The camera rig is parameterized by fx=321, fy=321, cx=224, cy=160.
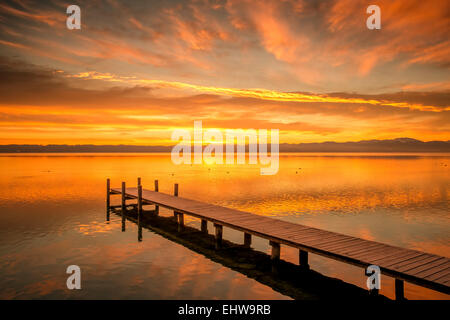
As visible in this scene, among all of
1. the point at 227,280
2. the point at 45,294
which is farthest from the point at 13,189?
the point at 227,280

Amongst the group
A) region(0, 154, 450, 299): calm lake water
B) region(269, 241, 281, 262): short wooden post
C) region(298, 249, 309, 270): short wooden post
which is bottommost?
region(0, 154, 450, 299): calm lake water

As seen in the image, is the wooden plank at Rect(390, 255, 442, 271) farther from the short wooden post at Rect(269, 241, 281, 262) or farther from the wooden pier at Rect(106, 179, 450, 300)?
the short wooden post at Rect(269, 241, 281, 262)

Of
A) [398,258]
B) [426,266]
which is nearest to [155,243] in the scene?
[398,258]

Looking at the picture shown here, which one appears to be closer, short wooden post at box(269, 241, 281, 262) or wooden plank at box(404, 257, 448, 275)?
wooden plank at box(404, 257, 448, 275)

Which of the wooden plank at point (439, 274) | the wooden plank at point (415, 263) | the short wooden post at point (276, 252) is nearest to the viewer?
the wooden plank at point (439, 274)

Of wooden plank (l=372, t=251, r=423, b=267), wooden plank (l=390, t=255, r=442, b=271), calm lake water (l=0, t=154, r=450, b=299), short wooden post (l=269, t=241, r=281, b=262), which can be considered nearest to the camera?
wooden plank (l=390, t=255, r=442, b=271)

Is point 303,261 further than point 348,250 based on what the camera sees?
Yes

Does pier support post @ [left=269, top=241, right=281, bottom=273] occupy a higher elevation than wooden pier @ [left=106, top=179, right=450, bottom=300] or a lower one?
lower

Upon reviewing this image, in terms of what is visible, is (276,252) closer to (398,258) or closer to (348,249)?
(348,249)

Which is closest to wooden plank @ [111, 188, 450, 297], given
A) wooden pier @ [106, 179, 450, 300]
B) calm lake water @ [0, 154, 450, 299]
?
wooden pier @ [106, 179, 450, 300]

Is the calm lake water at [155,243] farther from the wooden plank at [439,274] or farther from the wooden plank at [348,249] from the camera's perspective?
the wooden plank at [439,274]

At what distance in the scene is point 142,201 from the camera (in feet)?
75.2


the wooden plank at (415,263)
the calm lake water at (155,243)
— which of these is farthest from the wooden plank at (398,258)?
the calm lake water at (155,243)
